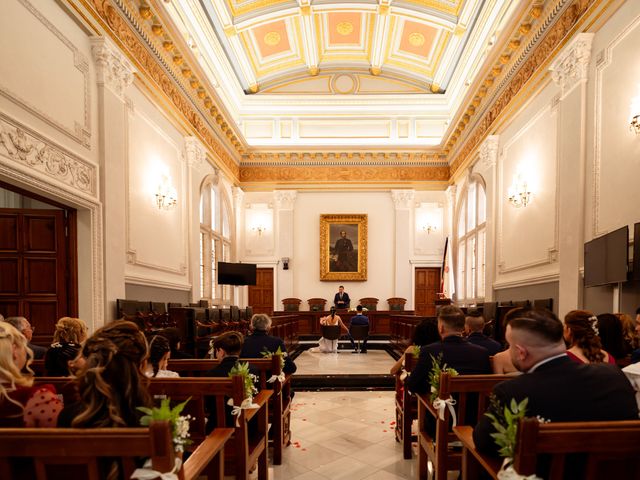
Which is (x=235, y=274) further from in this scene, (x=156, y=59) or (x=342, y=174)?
(x=156, y=59)

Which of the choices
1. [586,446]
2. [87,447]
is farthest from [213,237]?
[586,446]

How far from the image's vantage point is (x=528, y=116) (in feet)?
28.5

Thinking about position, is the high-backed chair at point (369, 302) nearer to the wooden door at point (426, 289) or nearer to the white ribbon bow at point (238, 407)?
the wooden door at point (426, 289)

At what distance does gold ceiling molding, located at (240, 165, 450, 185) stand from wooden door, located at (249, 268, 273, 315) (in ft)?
10.5

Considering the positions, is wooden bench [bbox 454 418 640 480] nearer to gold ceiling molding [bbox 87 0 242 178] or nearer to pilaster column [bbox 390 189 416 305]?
gold ceiling molding [bbox 87 0 242 178]

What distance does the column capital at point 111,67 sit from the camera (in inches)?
256

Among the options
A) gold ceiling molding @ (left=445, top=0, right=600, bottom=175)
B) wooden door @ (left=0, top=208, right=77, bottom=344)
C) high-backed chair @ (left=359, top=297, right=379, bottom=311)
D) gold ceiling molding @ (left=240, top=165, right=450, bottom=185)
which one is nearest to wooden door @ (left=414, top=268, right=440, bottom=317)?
high-backed chair @ (left=359, top=297, right=379, bottom=311)

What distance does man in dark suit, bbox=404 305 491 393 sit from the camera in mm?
3324

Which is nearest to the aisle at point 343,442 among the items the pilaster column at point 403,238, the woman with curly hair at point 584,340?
the woman with curly hair at point 584,340

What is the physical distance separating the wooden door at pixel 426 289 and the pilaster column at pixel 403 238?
0.32m

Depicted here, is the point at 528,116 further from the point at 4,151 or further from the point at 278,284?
the point at 278,284

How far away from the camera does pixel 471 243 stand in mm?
13367

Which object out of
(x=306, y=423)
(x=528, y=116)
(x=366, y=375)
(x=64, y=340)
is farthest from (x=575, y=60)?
(x=64, y=340)

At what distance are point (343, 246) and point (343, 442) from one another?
1125 centimetres
